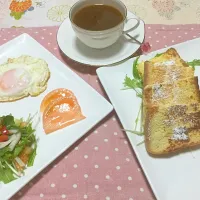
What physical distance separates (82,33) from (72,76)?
0.28 meters

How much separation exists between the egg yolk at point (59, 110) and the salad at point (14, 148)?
0.11m

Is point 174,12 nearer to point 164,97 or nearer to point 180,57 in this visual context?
point 180,57

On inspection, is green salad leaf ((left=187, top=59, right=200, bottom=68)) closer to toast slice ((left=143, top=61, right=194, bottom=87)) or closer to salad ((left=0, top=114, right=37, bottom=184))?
toast slice ((left=143, top=61, right=194, bottom=87))

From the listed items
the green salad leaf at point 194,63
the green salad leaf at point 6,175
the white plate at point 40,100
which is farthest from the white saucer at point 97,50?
the green salad leaf at point 6,175

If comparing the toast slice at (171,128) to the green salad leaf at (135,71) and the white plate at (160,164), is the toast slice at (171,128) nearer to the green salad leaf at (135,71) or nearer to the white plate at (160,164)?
the white plate at (160,164)

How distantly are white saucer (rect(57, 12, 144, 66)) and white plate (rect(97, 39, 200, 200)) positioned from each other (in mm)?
191

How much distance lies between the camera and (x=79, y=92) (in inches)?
76.4

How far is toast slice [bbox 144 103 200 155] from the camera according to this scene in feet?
5.26

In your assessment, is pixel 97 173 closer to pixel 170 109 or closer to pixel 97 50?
pixel 170 109

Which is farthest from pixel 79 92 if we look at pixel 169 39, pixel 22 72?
pixel 169 39

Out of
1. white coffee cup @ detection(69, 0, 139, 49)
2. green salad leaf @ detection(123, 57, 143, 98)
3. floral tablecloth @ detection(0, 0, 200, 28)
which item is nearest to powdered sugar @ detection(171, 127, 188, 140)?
green salad leaf @ detection(123, 57, 143, 98)

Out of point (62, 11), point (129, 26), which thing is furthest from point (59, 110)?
point (62, 11)

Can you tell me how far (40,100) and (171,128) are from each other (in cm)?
81

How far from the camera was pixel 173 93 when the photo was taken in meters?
1.72
